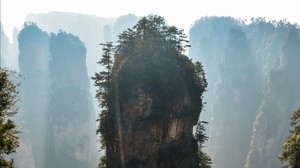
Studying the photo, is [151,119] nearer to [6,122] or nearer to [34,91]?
[6,122]

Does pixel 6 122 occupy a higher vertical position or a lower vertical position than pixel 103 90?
lower

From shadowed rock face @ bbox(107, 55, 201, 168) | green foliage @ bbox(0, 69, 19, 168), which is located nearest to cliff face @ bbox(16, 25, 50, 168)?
shadowed rock face @ bbox(107, 55, 201, 168)

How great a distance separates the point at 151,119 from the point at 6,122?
2298cm

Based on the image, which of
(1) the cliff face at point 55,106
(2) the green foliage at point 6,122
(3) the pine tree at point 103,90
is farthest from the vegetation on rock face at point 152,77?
(1) the cliff face at point 55,106

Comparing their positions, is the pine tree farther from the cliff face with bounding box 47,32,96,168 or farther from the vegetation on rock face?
the cliff face with bounding box 47,32,96,168

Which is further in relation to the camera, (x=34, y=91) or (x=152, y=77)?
(x=34, y=91)

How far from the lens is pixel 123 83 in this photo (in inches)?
1818

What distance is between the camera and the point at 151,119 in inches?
1752

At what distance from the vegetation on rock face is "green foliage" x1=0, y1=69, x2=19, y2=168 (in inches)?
753

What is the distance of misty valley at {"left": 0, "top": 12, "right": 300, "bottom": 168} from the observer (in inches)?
1761

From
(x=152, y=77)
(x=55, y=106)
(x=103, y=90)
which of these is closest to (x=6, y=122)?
(x=152, y=77)

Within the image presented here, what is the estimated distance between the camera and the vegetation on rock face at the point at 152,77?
1797 inches

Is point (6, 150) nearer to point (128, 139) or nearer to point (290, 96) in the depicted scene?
point (128, 139)

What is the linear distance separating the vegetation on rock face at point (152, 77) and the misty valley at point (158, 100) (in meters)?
0.11
